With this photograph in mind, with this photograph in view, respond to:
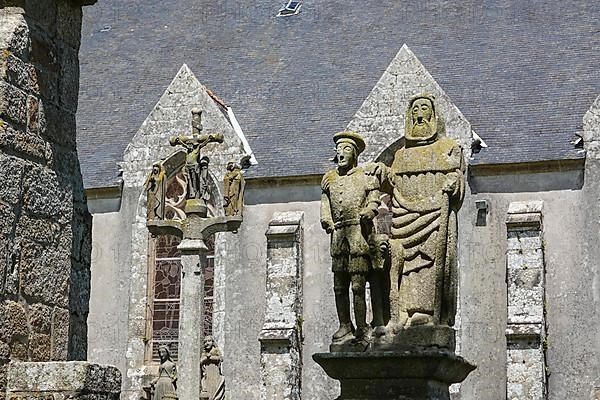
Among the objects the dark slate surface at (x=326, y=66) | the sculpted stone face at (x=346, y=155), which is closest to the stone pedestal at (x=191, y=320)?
the sculpted stone face at (x=346, y=155)

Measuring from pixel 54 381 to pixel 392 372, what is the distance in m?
3.76

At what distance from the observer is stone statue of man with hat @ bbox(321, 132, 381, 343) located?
7.86 meters

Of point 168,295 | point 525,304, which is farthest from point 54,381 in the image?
point 168,295

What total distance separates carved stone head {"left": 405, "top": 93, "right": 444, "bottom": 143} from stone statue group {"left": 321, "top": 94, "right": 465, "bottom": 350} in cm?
9

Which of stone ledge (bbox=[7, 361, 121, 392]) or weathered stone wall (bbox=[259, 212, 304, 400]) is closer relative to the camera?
stone ledge (bbox=[7, 361, 121, 392])

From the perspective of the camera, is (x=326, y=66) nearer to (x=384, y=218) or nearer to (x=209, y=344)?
(x=384, y=218)

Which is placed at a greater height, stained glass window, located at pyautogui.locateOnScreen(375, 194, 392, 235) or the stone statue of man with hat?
stained glass window, located at pyautogui.locateOnScreen(375, 194, 392, 235)

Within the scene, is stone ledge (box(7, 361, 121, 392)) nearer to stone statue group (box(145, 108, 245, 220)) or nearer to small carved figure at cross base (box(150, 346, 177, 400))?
stone statue group (box(145, 108, 245, 220))

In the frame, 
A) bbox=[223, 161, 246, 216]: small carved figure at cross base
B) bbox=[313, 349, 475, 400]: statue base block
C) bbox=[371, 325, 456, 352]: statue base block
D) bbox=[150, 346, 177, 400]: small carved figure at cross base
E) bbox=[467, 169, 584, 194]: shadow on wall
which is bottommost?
bbox=[150, 346, 177, 400]: small carved figure at cross base

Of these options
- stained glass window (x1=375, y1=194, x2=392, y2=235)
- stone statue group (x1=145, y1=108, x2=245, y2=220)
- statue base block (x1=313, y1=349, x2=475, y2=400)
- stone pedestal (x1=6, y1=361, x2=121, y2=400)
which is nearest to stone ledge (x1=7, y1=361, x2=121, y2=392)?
stone pedestal (x1=6, y1=361, x2=121, y2=400)

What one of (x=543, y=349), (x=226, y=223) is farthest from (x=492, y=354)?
(x=226, y=223)

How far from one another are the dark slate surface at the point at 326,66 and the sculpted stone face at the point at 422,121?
8.50 m

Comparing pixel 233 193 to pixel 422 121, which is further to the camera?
pixel 233 193

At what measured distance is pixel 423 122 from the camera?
8305 millimetres
